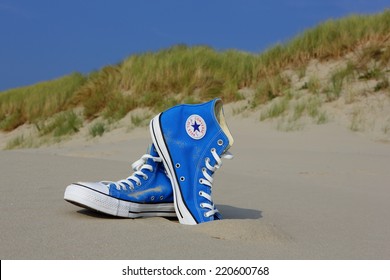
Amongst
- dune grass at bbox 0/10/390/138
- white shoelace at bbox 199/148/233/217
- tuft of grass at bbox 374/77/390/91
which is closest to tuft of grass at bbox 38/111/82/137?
dune grass at bbox 0/10/390/138

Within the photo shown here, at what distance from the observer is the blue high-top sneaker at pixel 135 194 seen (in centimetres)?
209

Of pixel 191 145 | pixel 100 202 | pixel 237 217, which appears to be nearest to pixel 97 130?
pixel 237 217

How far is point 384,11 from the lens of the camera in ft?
31.2

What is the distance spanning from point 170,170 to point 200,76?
8299mm

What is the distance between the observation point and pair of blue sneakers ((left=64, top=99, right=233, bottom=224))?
85.6 inches

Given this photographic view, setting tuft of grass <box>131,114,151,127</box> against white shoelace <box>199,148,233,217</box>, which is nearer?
white shoelace <box>199,148,233,217</box>

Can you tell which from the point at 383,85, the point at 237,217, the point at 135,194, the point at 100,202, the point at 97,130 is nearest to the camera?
the point at 100,202

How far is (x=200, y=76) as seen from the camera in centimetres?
1043

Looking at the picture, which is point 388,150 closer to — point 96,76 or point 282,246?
point 282,246

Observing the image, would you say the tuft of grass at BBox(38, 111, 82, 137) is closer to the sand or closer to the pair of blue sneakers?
the sand

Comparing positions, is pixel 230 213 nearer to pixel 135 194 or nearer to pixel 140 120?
pixel 135 194

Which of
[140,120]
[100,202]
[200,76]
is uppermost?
[200,76]

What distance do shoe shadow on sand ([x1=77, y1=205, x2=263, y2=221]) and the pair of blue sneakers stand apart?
0.11m
